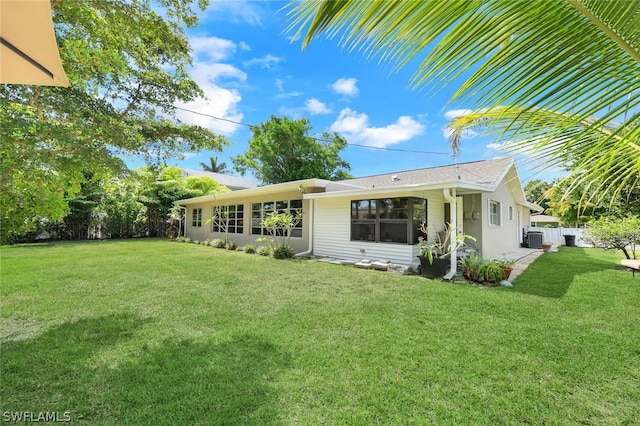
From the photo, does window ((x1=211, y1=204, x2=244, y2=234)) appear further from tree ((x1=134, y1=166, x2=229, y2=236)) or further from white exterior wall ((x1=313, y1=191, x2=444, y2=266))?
white exterior wall ((x1=313, y1=191, x2=444, y2=266))

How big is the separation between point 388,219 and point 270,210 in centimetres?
582

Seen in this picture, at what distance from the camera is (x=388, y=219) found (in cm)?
898

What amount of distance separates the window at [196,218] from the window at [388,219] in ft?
40.6

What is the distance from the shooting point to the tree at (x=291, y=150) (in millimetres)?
25500

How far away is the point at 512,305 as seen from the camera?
5086mm

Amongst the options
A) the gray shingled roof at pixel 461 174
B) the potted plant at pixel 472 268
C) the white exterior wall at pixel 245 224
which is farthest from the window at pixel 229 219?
the potted plant at pixel 472 268

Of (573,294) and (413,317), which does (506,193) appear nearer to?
(573,294)

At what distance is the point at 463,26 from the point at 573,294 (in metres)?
6.96

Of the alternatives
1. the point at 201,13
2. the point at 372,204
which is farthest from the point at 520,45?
the point at 372,204

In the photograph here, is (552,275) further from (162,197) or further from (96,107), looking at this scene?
(162,197)

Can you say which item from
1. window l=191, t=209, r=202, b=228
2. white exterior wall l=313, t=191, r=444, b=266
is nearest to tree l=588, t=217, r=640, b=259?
white exterior wall l=313, t=191, r=444, b=266

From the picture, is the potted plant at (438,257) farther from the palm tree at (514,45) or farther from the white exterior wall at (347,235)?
the palm tree at (514,45)

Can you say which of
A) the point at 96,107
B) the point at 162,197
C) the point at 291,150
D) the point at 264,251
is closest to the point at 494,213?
the point at 264,251

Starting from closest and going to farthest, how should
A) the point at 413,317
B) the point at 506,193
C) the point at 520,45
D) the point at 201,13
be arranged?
the point at 520,45 → the point at 413,317 → the point at 201,13 → the point at 506,193
